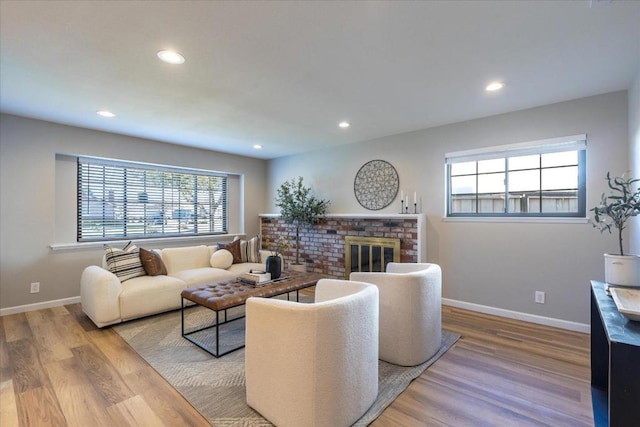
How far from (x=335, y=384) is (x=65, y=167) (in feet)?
14.9

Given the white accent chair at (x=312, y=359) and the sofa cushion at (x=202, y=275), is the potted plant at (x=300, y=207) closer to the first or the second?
the sofa cushion at (x=202, y=275)

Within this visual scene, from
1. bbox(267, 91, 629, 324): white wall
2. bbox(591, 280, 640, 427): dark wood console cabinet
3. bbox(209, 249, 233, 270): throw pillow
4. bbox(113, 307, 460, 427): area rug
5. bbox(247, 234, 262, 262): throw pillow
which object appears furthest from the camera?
bbox(247, 234, 262, 262): throw pillow

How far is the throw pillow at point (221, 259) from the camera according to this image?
4344mm

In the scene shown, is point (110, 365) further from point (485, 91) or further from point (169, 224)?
point (485, 91)

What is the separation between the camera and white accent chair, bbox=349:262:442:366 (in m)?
2.32

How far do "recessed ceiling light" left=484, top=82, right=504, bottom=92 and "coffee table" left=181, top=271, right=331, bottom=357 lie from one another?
2.57 m

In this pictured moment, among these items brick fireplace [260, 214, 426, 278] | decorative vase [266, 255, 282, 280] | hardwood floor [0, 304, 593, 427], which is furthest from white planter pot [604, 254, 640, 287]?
decorative vase [266, 255, 282, 280]

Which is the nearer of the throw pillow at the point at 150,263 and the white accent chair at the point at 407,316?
the white accent chair at the point at 407,316

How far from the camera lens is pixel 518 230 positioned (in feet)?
11.0

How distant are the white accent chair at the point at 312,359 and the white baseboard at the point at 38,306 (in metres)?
3.56

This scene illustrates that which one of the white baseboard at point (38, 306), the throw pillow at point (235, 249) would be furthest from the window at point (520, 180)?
the white baseboard at point (38, 306)

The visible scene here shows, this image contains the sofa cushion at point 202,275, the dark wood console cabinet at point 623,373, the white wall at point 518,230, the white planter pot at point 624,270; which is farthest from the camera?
the sofa cushion at point 202,275

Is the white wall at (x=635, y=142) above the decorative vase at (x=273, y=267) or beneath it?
above

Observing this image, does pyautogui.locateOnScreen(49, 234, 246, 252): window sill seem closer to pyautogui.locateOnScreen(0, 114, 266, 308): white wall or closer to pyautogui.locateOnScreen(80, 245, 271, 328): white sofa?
pyautogui.locateOnScreen(0, 114, 266, 308): white wall
